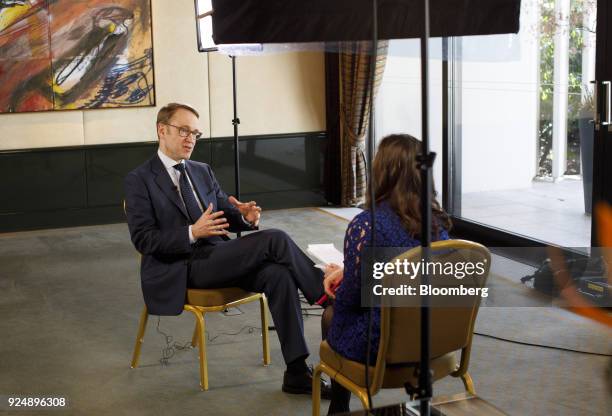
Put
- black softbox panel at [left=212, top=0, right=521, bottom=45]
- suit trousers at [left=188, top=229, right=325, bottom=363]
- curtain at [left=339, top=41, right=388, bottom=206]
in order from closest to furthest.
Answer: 1. black softbox panel at [left=212, top=0, right=521, bottom=45]
2. suit trousers at [left=188, top=229, right=325, bottom=363]
3. curtain at [left=339, top=41, right=388, bottom=206]

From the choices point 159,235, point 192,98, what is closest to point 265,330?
point 159,235

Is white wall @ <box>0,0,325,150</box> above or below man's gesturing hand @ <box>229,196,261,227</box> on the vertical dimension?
above

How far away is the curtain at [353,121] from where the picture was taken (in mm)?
7332

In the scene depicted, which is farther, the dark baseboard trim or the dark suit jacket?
the dark baseboard trim

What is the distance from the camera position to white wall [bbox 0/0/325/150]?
23.7 feet

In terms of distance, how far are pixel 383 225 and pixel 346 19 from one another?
2.14 feet

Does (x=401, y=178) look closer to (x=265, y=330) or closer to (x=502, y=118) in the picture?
(x=265, y=330)

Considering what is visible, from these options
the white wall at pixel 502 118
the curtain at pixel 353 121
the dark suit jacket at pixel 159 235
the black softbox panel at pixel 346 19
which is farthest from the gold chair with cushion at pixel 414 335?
the curtain at pixel 353 121

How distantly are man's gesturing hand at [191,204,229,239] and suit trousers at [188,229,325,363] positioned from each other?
0.34 feet

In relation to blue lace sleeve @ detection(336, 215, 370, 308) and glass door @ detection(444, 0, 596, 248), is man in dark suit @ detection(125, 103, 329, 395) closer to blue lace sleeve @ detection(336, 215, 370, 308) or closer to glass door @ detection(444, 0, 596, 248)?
blue lace sleeve @ detection(336, 215, 370, 308)

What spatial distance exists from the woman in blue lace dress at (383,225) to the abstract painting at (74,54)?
511 centimetres

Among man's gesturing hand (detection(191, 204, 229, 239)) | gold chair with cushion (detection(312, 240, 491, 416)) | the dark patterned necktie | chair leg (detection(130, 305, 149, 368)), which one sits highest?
the dark patterned necktie

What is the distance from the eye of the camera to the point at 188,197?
383cm

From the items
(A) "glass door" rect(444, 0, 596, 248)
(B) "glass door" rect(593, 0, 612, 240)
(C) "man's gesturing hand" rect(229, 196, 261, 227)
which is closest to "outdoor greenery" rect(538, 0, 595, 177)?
(A) "glass door" rect(444, 0, 596, 248)
